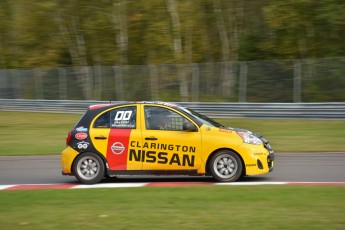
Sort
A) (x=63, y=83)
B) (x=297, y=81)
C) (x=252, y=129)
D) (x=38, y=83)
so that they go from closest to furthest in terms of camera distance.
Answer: (x=252, y=129) < (x=297, y=81) < (x=63, y=83) < (x=38, y=83)

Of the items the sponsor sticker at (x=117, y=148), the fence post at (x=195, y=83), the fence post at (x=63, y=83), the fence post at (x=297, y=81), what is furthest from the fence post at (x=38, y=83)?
the sponsor sticker at (x=117, y=148)

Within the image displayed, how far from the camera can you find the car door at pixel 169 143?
11.9m

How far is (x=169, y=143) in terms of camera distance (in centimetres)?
1193

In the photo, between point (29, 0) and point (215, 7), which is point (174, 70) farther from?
point (29, 0)

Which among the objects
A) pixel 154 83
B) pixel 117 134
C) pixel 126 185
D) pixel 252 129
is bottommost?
pixel 126 185

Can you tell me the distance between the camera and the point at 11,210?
9.34 meters

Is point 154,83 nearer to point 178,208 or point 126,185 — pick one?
point 126,185

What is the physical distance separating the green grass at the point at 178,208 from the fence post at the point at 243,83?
17881 mm

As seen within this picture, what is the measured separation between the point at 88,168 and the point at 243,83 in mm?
17332

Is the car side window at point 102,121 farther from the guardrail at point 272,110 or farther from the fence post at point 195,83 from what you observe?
the fence post at point 195,83

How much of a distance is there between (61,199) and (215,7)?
92.4 feet

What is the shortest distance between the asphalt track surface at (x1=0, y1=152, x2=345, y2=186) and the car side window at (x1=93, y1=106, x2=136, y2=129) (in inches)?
43.2

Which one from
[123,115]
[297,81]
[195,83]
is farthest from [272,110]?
[123,115]

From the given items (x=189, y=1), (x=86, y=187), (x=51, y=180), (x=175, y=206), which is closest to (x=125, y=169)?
(x=86, y=187)
